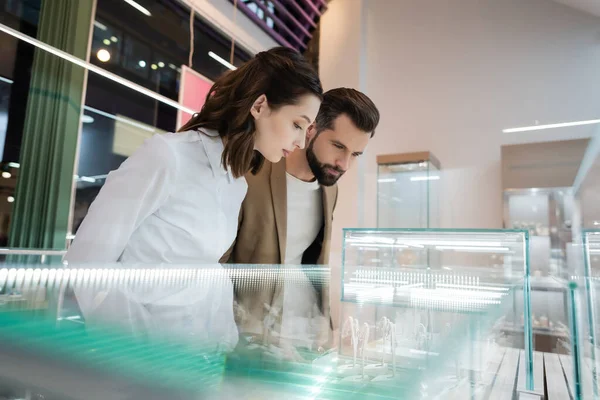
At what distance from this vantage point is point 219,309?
411 millimetres

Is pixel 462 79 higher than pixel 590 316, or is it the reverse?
pixel 462 79

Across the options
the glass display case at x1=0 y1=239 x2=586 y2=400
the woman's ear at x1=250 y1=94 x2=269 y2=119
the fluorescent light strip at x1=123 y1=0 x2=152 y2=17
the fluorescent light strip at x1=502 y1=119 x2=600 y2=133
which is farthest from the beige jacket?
the fluorescent light strip at x1=502 y1=119 x2=600 y2=133

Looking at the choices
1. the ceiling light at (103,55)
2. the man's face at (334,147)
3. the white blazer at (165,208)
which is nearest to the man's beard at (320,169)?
the man's face at (334,147)

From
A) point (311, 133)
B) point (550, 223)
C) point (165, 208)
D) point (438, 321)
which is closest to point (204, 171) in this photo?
point (165, 208)

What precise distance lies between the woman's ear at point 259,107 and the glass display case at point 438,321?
0.40 meters

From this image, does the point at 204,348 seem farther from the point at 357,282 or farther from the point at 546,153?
the point at 546,153

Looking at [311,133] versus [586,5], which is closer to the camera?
[311,133]

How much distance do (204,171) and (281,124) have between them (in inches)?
8.7

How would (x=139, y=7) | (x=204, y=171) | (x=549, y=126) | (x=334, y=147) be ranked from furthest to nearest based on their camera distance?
(x=549, y=126)
(x=139, y=7)
(x=334, y=147)
(x=204, y=171)

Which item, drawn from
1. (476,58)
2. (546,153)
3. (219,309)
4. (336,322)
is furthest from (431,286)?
(476,58)

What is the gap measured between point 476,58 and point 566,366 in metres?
4.15

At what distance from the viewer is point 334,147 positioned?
A: 133 cm

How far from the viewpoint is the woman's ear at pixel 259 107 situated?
1009mm

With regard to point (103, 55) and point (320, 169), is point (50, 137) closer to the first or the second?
point (103, 55)
